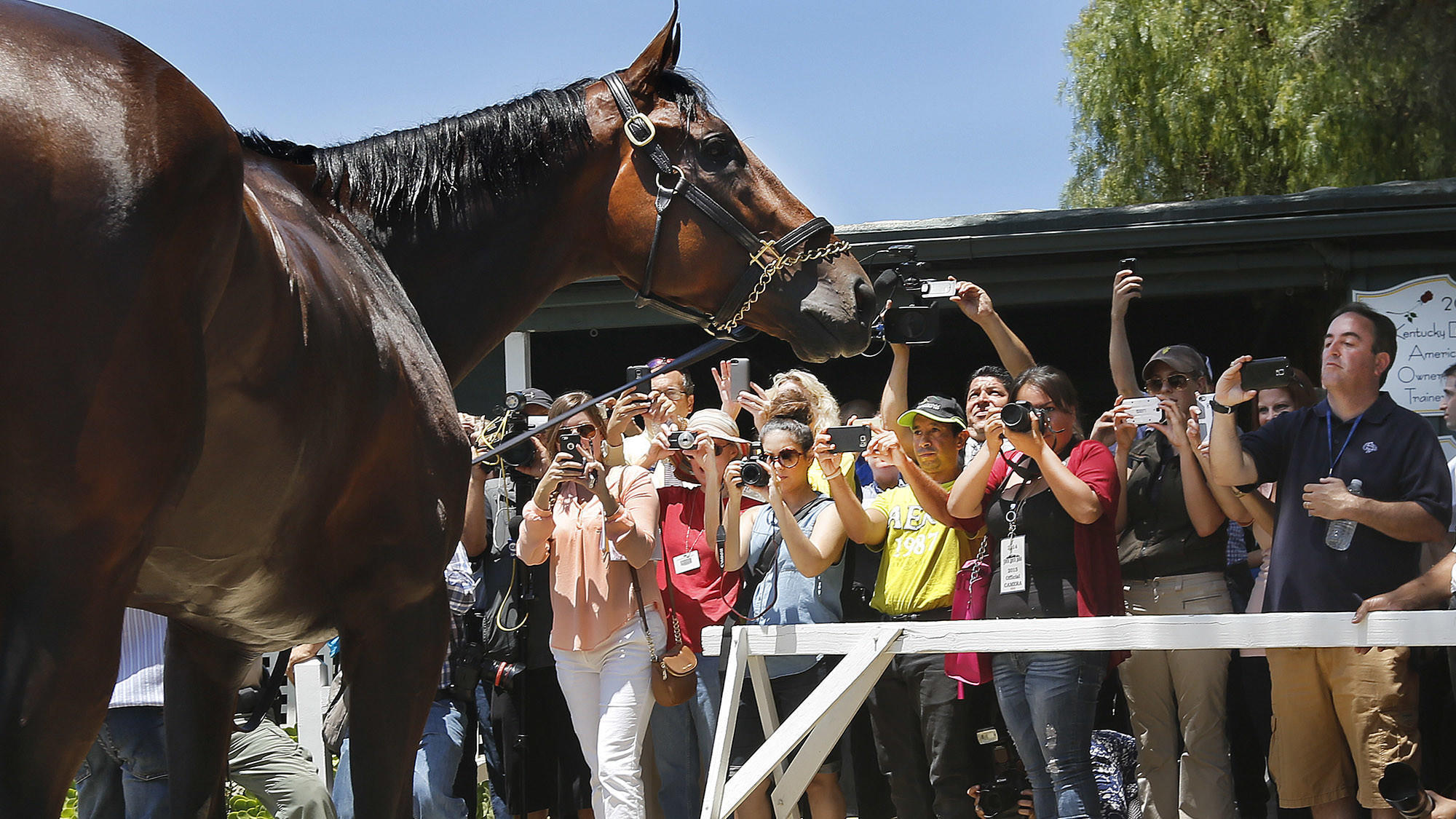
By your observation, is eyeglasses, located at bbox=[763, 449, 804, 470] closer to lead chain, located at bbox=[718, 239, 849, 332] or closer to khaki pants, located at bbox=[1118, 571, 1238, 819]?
khaki pants, located at bbox=[1118, 571, 1238, 819]

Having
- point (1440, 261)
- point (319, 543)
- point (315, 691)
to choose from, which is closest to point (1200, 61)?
point (1440, 261)

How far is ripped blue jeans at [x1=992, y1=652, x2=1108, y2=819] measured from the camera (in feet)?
14.9

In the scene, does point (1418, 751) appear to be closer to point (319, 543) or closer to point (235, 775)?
point (319, 543)

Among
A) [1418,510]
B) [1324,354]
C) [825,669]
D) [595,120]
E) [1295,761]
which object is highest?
[595,120]

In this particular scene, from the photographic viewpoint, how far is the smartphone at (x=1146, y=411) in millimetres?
5027

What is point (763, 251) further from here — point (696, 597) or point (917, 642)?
point (696, 597)

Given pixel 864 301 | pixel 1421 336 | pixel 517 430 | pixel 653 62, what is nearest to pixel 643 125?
pixel 653 62

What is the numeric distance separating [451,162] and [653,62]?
1.85 feet

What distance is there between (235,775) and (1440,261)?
22.9 ft

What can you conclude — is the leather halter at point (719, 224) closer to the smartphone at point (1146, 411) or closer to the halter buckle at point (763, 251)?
the halter buckle at point (763, 251)

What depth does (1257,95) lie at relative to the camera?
15.2 metres

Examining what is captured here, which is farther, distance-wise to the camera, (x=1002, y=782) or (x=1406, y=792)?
(x=1002, y=782)

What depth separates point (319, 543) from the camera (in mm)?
2371

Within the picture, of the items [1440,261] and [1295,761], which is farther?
[1440,261]
